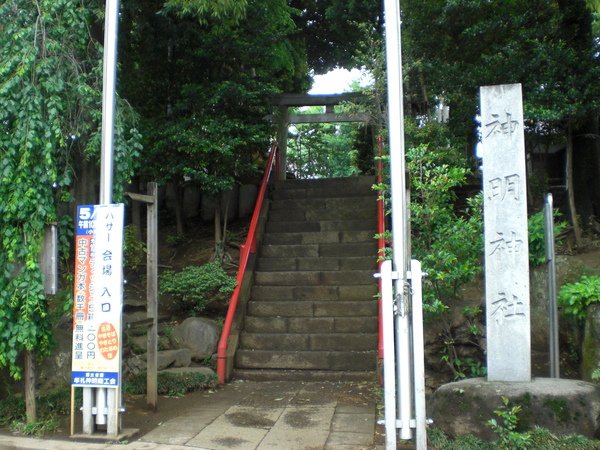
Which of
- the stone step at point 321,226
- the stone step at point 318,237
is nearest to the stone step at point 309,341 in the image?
the stone step at point 318,237

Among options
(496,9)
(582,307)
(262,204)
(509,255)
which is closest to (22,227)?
(509,255)

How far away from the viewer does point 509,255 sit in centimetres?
598

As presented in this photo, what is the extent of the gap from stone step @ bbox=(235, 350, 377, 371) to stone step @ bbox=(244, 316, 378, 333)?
54cm

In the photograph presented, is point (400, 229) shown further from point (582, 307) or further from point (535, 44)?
point (535, 44)

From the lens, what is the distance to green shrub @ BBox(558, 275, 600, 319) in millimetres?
6344

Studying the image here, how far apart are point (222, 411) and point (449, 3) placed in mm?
7088

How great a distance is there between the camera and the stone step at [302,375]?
8469 mm

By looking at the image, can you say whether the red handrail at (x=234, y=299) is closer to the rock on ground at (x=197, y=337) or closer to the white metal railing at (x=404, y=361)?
the rock on ground at (x=197, y=337)

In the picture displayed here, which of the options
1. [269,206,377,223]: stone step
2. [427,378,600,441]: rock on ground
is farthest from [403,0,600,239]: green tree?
[427,378,600,441]: rock on ground

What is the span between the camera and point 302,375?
8617mm

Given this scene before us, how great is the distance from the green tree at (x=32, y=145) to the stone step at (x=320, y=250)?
16.8 feet

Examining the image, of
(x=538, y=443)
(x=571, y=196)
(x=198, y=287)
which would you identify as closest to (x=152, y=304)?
(x=198, y=287)

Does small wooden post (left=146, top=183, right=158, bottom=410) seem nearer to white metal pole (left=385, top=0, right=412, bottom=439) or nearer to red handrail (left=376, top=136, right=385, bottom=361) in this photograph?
red handrail (left=376, top=136, right=385, bottom=361)

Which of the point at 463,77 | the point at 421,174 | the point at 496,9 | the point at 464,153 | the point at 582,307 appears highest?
the point at 496,9
